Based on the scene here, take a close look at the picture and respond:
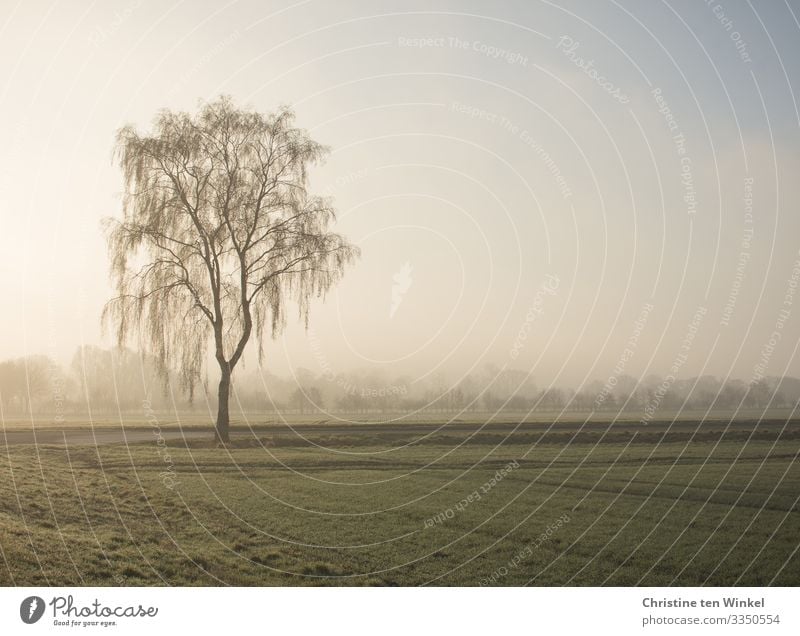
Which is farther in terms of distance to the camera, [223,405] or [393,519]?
[223,405]

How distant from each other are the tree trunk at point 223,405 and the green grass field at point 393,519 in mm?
2604

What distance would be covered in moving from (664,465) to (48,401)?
243 ft

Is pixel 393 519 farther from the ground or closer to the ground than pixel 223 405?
closer to the ground

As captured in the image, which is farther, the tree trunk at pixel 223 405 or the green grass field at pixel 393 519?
the tree trunk at pixel 223 405

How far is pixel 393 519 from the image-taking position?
14695 millimetres

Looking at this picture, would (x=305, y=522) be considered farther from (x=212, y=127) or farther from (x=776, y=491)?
(x=212, y=127)

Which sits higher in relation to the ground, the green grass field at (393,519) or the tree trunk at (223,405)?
the tree trunk at (223,405)

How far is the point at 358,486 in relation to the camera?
58.7ft

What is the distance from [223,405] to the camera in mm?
25266

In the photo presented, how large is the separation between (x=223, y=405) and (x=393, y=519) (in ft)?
40.1

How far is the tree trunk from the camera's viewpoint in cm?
2495

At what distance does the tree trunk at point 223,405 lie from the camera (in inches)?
982

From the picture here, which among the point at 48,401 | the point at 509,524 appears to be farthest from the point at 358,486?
the point at 48,401
